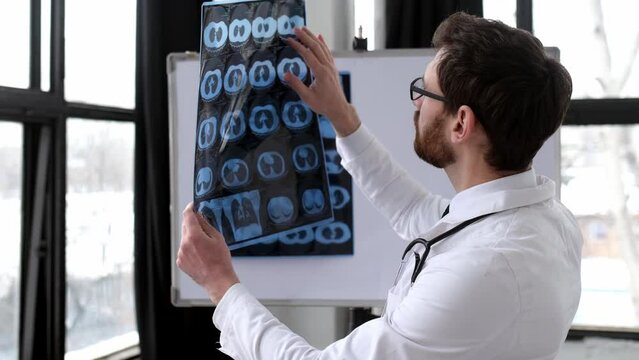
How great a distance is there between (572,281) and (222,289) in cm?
60

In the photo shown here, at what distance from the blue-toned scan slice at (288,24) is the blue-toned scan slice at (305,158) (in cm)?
→ 28

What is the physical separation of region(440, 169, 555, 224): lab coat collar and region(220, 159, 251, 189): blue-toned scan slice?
491 millimetres

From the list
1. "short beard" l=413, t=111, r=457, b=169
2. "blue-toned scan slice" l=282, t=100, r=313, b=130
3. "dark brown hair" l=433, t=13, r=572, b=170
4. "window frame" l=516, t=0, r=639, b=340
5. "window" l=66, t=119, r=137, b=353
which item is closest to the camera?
"dark brown hair" l=433, t=13, r=572, b=170

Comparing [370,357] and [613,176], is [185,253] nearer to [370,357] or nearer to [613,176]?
[370,357]

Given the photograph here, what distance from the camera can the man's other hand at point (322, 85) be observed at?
52.6 inches

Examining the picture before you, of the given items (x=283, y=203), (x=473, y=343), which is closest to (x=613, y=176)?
(x=283, y=203)

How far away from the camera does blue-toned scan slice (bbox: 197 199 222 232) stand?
4.37 ft

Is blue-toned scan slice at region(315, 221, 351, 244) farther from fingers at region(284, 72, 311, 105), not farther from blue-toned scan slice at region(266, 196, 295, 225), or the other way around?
fingers at region(284, 72, 311, 105)

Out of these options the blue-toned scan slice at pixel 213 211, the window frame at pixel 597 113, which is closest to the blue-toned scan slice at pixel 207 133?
the blue-toned scan slice at pixel 213 211

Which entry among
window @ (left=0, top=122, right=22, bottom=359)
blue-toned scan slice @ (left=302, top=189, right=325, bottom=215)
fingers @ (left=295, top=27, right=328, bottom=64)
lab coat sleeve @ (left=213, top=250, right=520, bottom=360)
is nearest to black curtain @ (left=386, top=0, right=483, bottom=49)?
blue-toned scan slice @ (left=302, top=189, right=325, bottom=215)

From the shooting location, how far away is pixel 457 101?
1067 millimetres

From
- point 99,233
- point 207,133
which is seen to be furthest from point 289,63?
point 99,233

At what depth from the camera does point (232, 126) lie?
138 cm

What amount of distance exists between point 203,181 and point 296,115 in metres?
0.27
